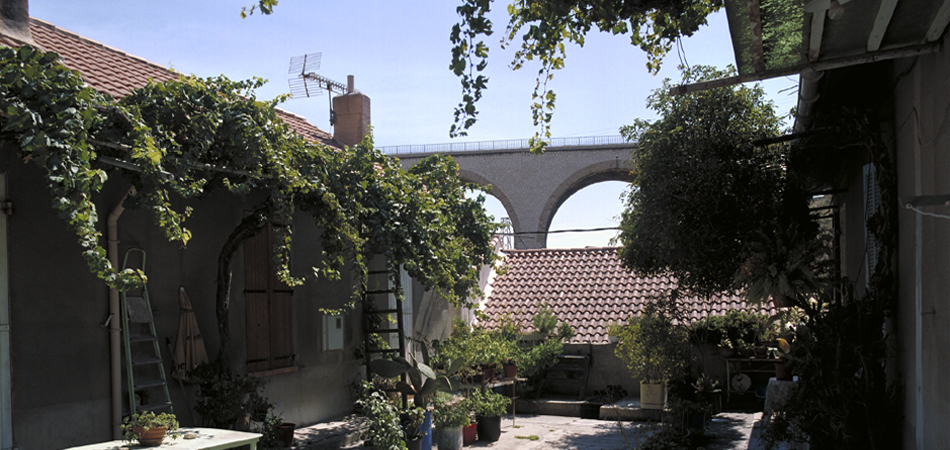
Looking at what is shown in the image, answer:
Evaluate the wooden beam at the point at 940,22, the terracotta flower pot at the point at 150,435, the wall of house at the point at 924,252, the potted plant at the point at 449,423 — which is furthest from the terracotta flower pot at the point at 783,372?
the terracotta flower pot at the point at 150,435

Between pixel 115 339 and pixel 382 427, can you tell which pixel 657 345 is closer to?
pixel 382 427

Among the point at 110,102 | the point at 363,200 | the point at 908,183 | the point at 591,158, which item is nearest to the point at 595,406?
the point at 363,200

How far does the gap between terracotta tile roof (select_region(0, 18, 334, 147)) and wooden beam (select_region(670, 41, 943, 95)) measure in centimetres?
477

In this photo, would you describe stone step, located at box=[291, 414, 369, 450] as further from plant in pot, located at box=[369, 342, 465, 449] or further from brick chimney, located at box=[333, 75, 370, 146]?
brick chimney, located at box=[333, 75, 370, 146]

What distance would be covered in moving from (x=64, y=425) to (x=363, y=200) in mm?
3645

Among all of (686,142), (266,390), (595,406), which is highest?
(686,142)

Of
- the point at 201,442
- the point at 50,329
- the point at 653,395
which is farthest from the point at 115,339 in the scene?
the point at 653,395

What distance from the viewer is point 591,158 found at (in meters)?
28.5

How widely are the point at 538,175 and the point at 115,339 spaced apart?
23.9 metres

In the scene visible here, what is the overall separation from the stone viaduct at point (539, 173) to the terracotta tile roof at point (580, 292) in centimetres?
1255

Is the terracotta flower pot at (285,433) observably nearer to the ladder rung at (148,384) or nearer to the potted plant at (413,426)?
the potted plant at (413,426)

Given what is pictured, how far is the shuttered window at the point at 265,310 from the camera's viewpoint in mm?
8398

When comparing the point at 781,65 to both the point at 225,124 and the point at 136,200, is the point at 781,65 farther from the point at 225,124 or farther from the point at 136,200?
the point at 136,200

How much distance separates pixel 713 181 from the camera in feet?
23.6
